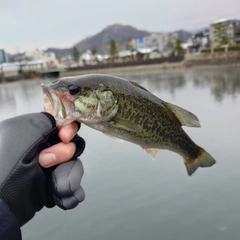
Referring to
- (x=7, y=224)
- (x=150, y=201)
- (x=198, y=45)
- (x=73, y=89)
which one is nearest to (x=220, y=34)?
(x=198, y=45)

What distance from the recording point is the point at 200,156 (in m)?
2.47

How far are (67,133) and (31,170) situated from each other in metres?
0.33

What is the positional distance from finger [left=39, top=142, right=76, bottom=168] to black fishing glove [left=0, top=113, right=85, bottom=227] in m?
0.04

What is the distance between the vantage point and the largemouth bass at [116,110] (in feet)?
A: 6.11

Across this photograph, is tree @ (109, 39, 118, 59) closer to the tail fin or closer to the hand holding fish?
the tail fin

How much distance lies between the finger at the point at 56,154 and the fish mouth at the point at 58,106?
0.46 feet

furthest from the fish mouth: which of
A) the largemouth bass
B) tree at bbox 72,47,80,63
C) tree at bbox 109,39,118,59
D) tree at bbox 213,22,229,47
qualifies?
tree at bbox 72,47,80,63

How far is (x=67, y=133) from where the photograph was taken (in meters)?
1.83

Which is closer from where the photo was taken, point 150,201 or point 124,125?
point 124,125

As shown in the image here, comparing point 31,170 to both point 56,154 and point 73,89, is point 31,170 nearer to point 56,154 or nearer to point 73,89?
point 56,154

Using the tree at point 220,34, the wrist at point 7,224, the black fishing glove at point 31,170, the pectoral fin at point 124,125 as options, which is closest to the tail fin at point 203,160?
the pectoral fin at point 124,125

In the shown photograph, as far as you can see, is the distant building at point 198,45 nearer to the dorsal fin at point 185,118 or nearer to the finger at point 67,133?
the dorsal fin at point 185,118

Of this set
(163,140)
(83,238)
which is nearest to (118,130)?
(163,140)

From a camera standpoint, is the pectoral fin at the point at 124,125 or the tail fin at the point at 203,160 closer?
the pectoral fin at the point at 124,125
